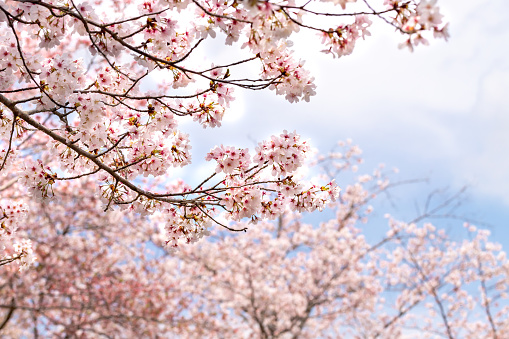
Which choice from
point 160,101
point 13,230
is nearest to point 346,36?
point 160,101

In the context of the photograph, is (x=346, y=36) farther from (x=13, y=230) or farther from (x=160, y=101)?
(x=13, y=230)

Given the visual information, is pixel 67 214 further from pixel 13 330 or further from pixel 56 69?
pixel 56 69

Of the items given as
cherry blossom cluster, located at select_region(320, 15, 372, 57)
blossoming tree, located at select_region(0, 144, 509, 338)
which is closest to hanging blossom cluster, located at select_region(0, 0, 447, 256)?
cherry blossom cluster, located at select_region(320, 15, 372, 57)

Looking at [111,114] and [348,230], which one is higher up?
[348,230]

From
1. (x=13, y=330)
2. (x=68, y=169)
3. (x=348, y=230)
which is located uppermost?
(x=348, y=230)

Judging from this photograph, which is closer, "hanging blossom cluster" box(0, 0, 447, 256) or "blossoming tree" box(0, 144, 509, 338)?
"hanging blossom cluster" box(0, 0, 447, 256)

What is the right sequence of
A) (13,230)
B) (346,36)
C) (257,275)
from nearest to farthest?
(346,36) < (13,230) < (257,275)

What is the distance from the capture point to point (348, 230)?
43.2ft

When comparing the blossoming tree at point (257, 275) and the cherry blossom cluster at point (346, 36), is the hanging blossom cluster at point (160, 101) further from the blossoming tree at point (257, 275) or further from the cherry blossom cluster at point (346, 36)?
the blossoming tree at point (257, 275)

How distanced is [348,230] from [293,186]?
1073 cm

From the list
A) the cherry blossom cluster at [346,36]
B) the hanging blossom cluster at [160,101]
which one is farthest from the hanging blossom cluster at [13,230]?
the cherry blossom cluster at [346,36]

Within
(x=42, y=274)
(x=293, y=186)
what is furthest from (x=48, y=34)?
(x=42, y=274)

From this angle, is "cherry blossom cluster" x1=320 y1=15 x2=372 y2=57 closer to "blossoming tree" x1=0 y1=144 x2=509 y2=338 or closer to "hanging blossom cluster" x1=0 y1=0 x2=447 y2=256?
"hanging blossom cluster" x1=0 y1=0 x2=447 y2=256

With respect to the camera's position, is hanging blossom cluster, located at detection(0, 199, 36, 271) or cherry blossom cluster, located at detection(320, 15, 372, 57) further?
hanging blossom cluster, located at detection(0, 199, 36, 271)
